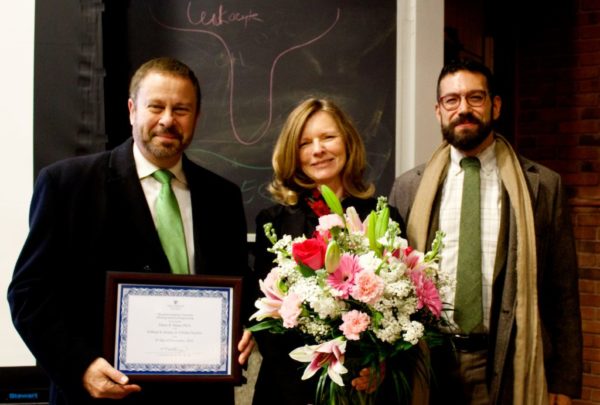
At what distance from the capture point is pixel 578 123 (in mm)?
4340

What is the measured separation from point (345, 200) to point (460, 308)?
0.51 metres

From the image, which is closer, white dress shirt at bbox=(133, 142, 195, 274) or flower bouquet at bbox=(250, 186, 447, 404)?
flower bouquet at bbox=(250, 186, 447, 404)

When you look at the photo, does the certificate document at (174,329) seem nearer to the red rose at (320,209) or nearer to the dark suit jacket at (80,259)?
the dark suit jacket at (80,259)

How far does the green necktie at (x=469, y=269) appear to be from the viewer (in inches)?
88.5

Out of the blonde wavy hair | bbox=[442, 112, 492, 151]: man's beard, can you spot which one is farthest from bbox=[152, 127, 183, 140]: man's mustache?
bbox=[442, 112, 492, 151]: man's beard

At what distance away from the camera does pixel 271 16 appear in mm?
2863

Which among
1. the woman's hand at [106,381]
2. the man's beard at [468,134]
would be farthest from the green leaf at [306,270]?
the man's beard at [468,134]

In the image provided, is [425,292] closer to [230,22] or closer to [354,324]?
[354,324]

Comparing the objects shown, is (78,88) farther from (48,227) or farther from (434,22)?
(434,22)

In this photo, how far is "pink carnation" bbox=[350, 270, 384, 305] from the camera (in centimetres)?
158

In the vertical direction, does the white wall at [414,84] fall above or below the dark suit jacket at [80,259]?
above

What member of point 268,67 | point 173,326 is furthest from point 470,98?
point 173,326

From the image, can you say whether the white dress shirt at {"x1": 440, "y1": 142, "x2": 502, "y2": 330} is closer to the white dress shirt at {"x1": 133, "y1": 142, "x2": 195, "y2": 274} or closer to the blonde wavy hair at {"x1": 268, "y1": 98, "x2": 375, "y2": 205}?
the blonde wavy hair at {"x1": 268, "y1": 98, "x2": 375, "y2": 205}

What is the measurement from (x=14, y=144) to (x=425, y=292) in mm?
1568
